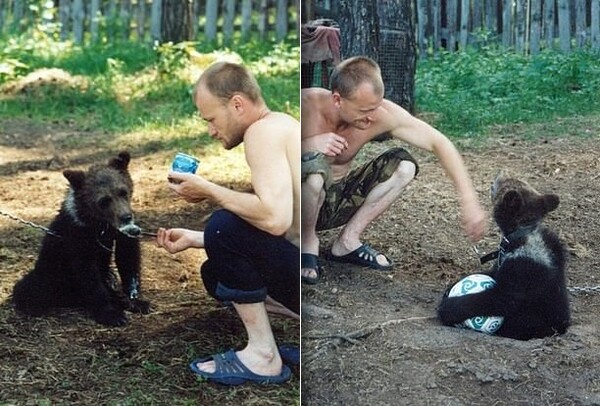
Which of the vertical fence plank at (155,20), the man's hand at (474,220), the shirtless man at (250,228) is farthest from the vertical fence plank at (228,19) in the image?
the man's hand at (474,220)

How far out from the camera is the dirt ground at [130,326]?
4.29 meters

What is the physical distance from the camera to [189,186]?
4.33 metres

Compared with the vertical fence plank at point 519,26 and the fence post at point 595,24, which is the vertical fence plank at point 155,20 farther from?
the fence post at point 595,24

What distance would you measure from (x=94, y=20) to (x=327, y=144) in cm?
109

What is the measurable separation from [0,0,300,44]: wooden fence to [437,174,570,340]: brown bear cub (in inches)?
47.5

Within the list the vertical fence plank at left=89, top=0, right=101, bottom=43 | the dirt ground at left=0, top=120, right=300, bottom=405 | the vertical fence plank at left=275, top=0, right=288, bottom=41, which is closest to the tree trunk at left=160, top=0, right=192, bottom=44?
the vertical fence plank at left=89, top=0, right=101, bottom=43

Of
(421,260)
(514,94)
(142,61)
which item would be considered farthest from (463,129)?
(142,61)

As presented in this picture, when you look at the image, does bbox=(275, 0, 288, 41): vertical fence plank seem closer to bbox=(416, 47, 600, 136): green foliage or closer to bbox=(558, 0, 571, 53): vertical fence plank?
bbox=(416, 47, 600, 136): green foliage

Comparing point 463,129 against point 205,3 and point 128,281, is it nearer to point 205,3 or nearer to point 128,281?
point 205,3

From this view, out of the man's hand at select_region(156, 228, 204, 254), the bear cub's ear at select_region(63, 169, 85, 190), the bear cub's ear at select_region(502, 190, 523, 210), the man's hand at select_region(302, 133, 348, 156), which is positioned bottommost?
the man's hand at select_region(156, 228, 204, 254)

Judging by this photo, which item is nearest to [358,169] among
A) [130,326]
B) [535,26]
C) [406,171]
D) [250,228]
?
[406,171]

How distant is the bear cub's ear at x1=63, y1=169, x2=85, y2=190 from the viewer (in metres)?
4.34

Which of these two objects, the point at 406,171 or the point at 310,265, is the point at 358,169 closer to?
the point at 406,171

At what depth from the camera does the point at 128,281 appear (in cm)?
439
